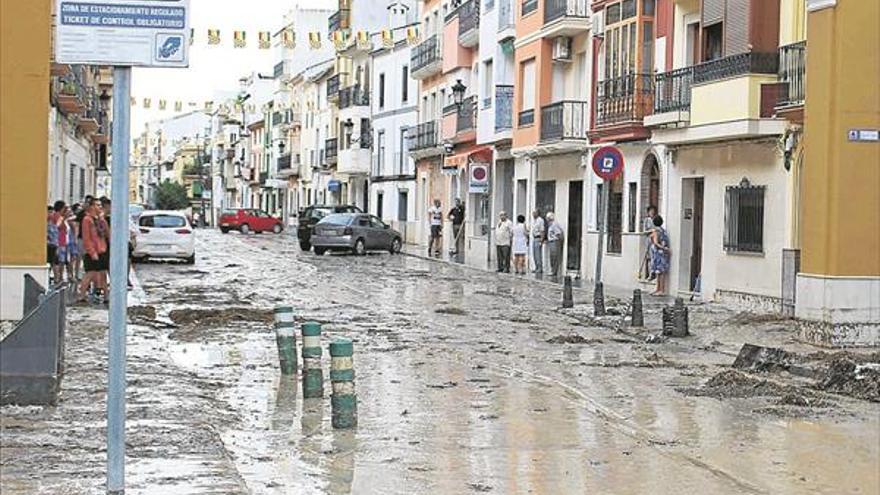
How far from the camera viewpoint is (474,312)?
2450 cm

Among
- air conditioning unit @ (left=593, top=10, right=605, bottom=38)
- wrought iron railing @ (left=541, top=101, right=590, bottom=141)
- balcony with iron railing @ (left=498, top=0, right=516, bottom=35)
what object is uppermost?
balcony with iron railing @ (left=498, top=0, right=516, bottom=35)

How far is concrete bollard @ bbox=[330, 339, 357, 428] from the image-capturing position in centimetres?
1127

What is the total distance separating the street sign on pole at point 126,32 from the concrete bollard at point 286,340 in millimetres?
8446

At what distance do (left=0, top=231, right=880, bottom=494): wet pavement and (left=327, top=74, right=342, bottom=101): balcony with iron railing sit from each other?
199 feet

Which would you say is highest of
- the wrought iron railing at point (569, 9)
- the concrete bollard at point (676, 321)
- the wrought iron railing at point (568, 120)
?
the wrought iron railing at point (569, 9)

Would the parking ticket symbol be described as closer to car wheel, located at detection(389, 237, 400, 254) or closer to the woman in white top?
the woman in white top

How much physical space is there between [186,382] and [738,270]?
15.1 metres

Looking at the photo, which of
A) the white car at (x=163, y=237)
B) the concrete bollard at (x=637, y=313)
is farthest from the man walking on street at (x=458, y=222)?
the concrete bollard at (x=637, y=313)

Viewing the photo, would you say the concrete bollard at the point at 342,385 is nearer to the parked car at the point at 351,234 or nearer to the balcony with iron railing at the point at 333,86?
the parked car at the point at 351,234

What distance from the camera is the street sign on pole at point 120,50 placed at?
6.44 metres

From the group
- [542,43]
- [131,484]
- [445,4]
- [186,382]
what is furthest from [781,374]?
[445,4]

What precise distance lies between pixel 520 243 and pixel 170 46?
32.3 meters

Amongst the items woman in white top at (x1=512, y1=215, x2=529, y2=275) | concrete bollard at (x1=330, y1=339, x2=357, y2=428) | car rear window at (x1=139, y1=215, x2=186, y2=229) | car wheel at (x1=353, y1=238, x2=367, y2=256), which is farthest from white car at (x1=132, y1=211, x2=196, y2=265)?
concrete bollard at (x1=330, y1=339, x2=357, y2=428)

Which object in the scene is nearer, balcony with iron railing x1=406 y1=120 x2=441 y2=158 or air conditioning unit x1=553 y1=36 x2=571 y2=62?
air conditioning unit x1=553 y1=36 x2=571 y2=62
